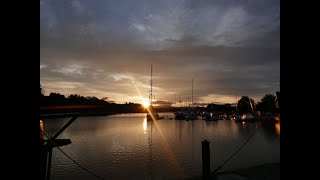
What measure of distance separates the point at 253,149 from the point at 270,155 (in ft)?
17.2
